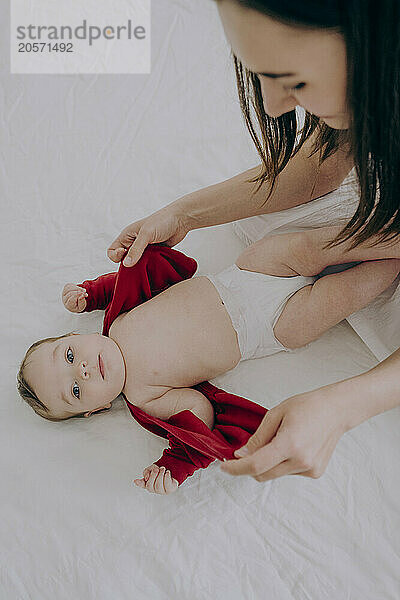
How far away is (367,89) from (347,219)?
0.46 meters

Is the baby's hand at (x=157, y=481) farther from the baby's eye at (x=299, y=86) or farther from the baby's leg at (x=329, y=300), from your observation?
the baby's eye at (x=299, y=86)

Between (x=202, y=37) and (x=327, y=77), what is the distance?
93cm

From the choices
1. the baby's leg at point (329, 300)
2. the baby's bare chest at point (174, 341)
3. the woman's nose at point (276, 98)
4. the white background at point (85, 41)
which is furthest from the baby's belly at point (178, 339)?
the white background at point (85, 41)

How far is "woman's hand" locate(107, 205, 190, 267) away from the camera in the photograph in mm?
1124

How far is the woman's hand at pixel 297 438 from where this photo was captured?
0.75m

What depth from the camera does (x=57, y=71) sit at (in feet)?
4.93

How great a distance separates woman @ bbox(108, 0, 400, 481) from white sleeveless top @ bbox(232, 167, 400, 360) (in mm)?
18

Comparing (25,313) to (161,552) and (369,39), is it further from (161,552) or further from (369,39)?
(369,39)

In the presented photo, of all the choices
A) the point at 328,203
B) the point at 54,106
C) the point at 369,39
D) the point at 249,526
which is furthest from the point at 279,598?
the point at 54,106

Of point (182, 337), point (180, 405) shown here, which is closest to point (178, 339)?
point (182, 337)

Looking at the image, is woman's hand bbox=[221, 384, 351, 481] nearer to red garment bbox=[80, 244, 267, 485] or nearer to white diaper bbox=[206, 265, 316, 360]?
red garment bbox=[80, 244, 267, 485]

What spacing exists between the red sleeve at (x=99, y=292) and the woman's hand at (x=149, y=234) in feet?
0.24

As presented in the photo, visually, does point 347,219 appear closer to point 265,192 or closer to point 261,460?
point 265,192

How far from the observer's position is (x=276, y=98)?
0.70 m
